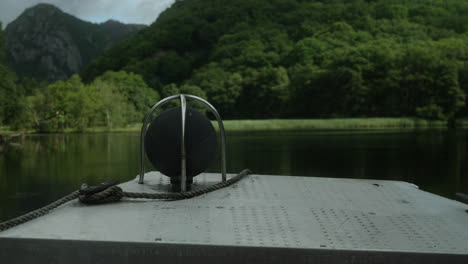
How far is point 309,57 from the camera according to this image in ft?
412

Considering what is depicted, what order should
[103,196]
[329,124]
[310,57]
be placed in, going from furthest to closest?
Result: [310,57] < [329,124] < [103,196]

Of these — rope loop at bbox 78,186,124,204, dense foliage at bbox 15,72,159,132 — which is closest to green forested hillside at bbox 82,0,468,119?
dense foliage at bbox 15,72,159,132

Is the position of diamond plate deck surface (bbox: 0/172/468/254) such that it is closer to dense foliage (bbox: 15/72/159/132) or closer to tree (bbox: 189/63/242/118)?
dense foliage (bbox: 15/72/159/132)

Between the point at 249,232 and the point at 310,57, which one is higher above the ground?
the point at 310,57

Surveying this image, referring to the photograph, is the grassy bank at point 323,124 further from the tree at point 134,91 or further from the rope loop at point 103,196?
the rope loop at point 103,196

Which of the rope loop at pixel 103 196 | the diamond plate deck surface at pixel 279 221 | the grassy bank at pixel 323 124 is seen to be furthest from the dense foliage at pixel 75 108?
the diamond plate deck surface at pixel 279 221

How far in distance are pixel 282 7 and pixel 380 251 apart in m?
178

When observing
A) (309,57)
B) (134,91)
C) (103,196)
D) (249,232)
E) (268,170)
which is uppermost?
(309,57)

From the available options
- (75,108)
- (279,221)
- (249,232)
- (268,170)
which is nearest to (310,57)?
(75,108)

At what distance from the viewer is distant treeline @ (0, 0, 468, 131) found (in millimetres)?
90938

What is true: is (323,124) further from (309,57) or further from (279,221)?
(279,221)

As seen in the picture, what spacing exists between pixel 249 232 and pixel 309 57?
4916 inches

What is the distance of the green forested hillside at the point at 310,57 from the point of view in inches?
3583

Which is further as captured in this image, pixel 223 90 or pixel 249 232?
pixel 223 90
